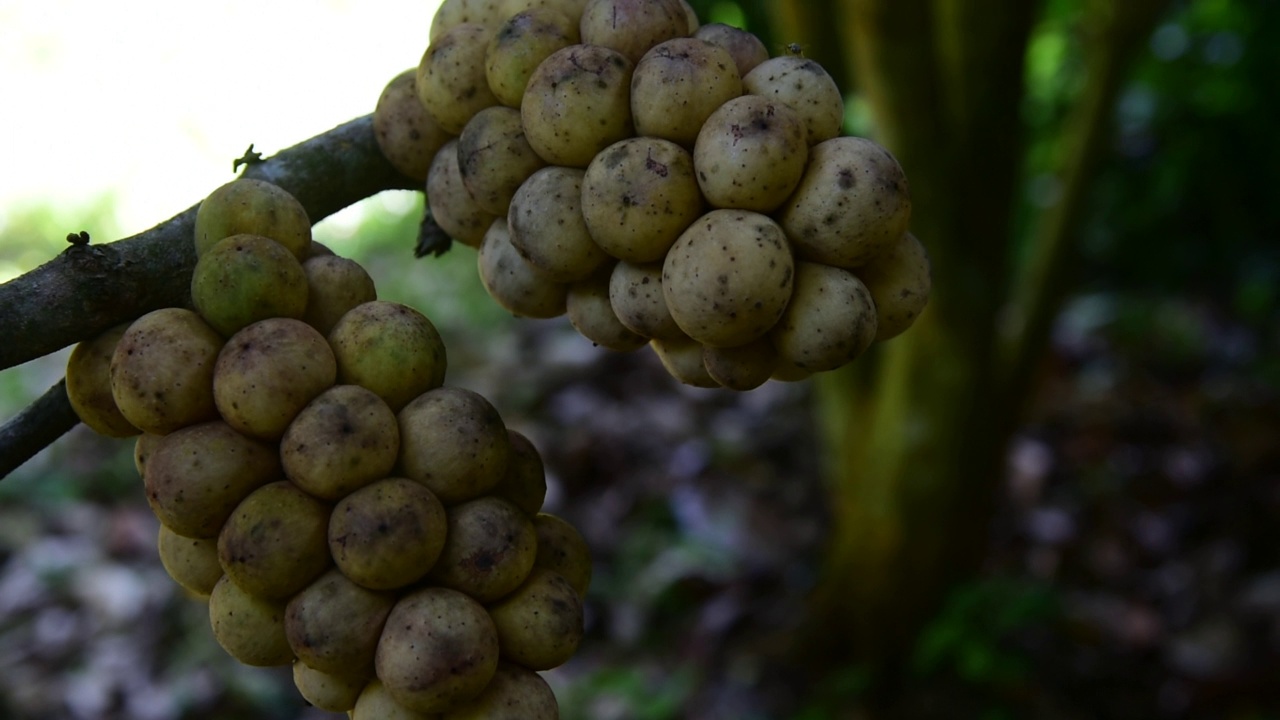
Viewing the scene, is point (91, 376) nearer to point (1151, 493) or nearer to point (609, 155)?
point (609, 155)

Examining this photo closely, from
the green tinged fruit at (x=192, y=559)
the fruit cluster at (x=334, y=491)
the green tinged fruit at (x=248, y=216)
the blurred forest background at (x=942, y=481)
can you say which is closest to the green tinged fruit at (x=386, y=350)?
the fruit cluster at (x=334, y=491)

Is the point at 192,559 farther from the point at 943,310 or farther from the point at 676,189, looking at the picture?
the point at 943,310

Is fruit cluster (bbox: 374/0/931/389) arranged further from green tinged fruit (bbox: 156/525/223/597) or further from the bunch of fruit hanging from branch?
green tinged fruit (bbox: 156/525/223/597)

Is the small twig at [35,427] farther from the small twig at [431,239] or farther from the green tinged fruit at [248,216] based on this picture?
the small twig at [431,239]

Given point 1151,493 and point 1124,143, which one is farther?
point 1124,143

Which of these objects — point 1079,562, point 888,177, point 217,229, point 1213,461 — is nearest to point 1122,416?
point 1213,461

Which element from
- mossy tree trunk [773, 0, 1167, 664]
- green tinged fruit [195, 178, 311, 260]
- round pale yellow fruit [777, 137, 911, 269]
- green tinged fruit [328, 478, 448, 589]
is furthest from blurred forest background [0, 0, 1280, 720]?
green tinged fruit [328, 478, 448, 589]

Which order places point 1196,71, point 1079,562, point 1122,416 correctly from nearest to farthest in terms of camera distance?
point 1079,562 → point 1122,416 → point 1196,71

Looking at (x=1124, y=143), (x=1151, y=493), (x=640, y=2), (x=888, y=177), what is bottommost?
(x=1151, y=493)
